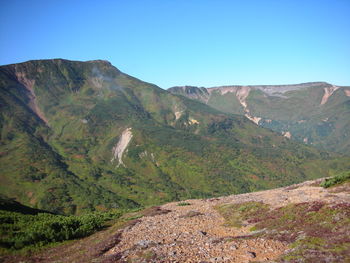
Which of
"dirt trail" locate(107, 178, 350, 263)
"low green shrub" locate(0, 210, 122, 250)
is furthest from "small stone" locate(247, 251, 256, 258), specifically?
"low green shrub" locate(0, 210, 122, 250)

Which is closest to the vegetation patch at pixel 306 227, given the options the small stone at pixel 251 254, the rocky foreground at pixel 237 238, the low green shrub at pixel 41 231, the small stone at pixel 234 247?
the rocky foreground at pixel 237 238

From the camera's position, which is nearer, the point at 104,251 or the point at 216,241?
the point at 216,241

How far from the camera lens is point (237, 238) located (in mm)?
21344

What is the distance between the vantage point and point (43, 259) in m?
24.4

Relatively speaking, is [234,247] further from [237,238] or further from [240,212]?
[240,212]

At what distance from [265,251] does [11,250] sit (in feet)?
73.2

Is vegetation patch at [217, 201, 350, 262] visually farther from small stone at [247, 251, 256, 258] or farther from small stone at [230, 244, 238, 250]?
small stone at [230, 244, 238, 250]

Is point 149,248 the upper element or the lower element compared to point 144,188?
upper

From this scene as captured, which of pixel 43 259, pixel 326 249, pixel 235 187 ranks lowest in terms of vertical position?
pixel 235 187

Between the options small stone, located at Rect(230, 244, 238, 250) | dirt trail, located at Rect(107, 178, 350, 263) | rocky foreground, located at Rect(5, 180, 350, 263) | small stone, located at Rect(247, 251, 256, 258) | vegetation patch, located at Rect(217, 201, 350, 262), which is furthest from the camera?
small stone, located at Rect(230, 244, 238, 250)

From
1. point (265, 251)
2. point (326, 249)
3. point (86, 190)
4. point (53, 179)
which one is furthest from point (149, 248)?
point (53, 179)

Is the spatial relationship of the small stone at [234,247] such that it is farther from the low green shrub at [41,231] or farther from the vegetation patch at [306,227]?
the low green shrub at [41,231]

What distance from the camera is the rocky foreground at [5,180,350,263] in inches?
687

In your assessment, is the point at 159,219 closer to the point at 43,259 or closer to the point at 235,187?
the point at 43,259
